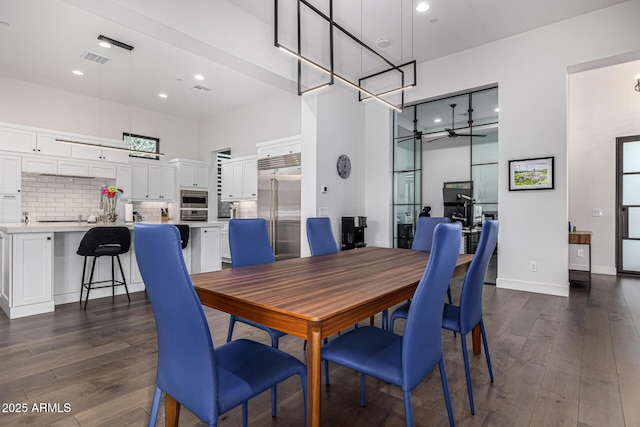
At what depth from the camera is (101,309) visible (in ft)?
11.6

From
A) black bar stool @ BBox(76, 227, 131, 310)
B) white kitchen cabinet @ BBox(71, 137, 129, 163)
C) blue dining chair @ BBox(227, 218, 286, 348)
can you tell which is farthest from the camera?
white kitchen cabinet @ BBox(71, 137, 129, 163)

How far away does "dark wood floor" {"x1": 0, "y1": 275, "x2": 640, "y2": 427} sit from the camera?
67.1 inches

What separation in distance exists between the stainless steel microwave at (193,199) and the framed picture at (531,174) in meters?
6.22

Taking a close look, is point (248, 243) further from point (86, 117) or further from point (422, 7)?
point (86, 117)

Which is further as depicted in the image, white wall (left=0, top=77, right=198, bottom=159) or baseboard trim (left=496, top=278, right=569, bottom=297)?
white wall (left=0, top=77, right=198, bottom=159)

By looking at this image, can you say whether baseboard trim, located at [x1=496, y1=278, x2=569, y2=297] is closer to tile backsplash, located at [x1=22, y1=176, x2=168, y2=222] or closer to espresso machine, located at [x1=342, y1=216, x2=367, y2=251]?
espresso machine, located at [x1=342, y1=216, x2=367, y2=251]

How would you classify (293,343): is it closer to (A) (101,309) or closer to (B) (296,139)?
(A) (101,309)

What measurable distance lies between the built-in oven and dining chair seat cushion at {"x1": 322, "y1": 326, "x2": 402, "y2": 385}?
648 cm

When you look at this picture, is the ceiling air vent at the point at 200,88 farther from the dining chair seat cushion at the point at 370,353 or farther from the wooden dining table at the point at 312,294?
the dining chair seat cushion at the point at 370,353

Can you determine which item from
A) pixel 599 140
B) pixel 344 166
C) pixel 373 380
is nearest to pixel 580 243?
pixel 599 140

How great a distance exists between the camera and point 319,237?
10.2 ft

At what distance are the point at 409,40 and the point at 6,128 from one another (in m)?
6.33

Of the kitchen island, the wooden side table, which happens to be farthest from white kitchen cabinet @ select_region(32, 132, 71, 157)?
the wooden side table

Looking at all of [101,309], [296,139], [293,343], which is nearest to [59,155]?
[101,309]
